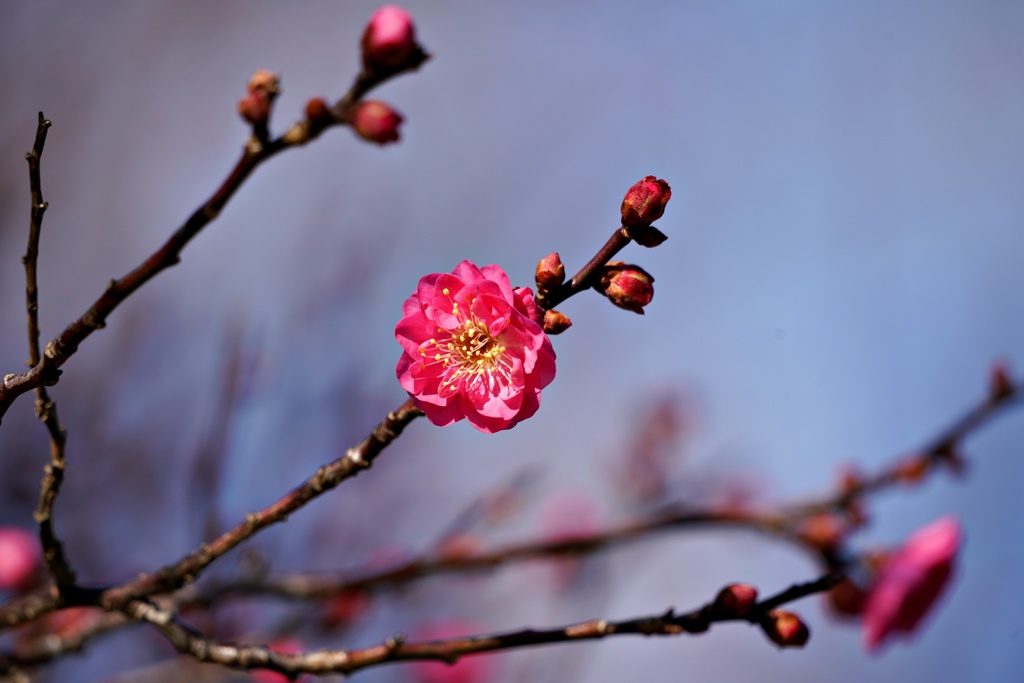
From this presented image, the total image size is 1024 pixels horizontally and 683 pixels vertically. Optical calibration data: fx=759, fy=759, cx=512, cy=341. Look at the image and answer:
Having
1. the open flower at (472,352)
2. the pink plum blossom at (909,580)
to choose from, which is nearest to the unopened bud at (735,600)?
the open flower at (472,352)

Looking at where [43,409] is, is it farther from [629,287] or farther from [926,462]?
[926,462]

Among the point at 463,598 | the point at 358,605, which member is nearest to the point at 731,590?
the point at 358,605

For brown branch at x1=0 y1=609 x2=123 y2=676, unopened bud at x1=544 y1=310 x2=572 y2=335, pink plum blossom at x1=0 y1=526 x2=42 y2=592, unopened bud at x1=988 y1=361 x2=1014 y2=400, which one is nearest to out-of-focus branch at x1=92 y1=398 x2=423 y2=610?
unopened bud at x1=544 y1=310 x2=572 y2=335

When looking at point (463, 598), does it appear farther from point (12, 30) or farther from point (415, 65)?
point (12, 30)

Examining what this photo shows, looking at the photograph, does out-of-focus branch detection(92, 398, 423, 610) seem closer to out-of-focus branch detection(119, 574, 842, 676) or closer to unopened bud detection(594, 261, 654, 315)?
out-of-focus branch detection(119, 574, 842, 676)

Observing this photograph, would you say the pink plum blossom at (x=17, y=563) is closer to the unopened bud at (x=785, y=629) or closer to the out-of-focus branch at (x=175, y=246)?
the out-of-focus branch at (x=175, y=246)
